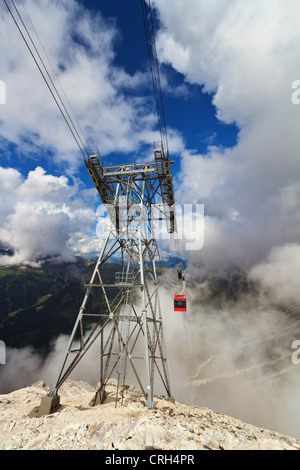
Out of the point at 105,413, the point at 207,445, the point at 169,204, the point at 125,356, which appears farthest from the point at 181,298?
the point at 207,445

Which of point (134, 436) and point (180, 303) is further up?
point (180, 303)

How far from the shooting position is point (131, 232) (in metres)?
18.6

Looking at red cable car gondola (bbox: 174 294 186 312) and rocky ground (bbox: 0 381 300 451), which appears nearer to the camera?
rocky ground (bbox: 0 381 300 451)

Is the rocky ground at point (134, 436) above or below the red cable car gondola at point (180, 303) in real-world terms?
below

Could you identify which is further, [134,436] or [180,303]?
[180,303]

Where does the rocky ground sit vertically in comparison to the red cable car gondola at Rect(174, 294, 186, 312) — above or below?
below

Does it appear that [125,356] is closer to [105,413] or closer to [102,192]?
[105,413]

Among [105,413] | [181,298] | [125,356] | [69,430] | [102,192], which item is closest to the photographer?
[69,430]

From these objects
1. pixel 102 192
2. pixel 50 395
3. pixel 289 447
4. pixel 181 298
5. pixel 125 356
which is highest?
pixel 102 192

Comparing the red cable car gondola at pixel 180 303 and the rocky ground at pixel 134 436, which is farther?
the red cable car gondola at pixel 180 303
